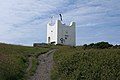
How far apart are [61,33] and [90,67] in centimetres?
3850

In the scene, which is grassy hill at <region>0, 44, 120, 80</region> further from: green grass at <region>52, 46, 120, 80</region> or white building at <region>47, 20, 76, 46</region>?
white building at <region>47, 20, 76, 46</region>

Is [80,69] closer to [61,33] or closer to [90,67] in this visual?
[90,67]

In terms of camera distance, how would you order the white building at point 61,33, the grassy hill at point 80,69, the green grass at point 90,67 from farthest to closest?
1. the white building at point 61,33
2. the green grass at point 90,67
3. the grassy hill at point 80,69

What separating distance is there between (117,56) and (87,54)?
269 centimetres

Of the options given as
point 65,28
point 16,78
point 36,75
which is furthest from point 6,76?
point 65,28

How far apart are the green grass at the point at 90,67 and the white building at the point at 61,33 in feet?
109

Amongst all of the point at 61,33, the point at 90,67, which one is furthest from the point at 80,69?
the point at 61,33

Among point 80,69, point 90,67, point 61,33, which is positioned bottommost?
point 80,69

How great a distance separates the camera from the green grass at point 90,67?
57.2ft

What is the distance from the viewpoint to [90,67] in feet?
62.9

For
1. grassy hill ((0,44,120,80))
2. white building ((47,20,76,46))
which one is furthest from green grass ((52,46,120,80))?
white building ((47,20,76,46))

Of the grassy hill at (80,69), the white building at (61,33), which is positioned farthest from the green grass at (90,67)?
the white building at (61,33)

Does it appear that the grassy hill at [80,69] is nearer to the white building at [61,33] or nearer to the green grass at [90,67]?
the green grass at [90,67]

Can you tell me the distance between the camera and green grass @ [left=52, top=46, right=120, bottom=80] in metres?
17.4
